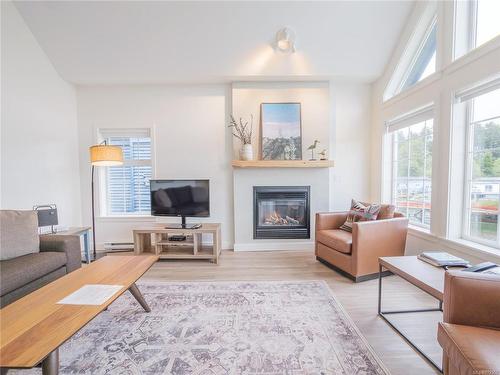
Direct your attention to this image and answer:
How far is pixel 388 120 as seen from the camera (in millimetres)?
3643

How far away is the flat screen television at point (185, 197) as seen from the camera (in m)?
3.53

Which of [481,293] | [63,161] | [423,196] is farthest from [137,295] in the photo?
[423,196]

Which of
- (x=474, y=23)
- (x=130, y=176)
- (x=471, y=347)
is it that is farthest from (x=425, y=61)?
(x=130, y=176)

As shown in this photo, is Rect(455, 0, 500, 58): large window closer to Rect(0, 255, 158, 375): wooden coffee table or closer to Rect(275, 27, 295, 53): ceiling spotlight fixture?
Rect(275, 27, 295, 53): ceiling spotlight fixture

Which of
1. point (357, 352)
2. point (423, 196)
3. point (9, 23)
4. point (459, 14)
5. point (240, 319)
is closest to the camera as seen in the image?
point (357, 352)

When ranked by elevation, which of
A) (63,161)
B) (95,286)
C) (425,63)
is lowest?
(95,286)

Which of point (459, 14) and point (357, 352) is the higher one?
point (459, 14)

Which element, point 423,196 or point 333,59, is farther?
point 333,59

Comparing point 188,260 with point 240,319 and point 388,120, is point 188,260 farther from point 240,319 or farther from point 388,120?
point 388,120

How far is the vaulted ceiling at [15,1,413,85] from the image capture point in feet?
9.82

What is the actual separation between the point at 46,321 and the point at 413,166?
395 cm

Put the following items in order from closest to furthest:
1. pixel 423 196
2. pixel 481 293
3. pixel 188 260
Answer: pixel 481 293
pixel 423 196
pixel 188 260

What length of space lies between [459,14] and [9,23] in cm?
497

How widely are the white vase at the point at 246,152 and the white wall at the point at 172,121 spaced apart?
1.17 feet
